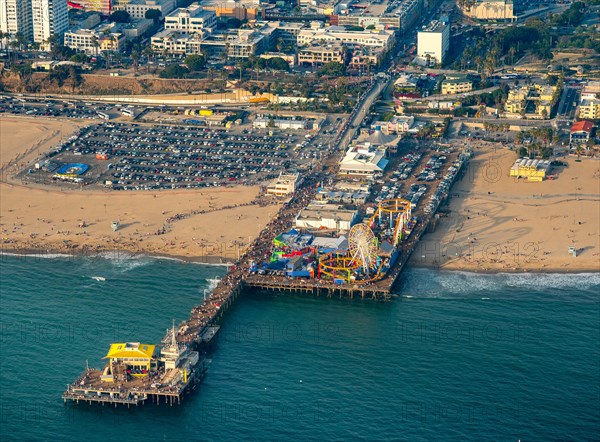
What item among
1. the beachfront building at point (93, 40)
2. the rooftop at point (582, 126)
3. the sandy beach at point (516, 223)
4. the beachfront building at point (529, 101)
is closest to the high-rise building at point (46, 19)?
the beachfront building at point (93, 40)

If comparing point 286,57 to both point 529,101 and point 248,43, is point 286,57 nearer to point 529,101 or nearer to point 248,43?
point 248,43

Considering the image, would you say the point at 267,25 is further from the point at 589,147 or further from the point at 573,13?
the point at 589,147

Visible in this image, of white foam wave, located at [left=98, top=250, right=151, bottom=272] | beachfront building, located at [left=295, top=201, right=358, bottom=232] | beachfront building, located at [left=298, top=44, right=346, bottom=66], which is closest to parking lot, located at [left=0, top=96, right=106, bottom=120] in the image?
beachfront building, located at [left=298, top=44, right=346, bottom=66]

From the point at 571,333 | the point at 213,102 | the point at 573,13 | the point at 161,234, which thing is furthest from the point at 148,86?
→ the point at 571,333

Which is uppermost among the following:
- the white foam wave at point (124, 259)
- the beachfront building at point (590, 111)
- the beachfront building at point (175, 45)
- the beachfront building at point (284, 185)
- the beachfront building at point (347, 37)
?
the beachfront building at point (347, 37)

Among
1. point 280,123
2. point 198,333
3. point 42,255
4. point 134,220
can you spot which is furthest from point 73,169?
point 198,333

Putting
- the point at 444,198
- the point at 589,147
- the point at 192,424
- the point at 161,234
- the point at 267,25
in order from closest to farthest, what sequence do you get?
the point at 192,424 < the point at 161,234 < the point at 444,198 < the point at 589,147 < the point at 267,25

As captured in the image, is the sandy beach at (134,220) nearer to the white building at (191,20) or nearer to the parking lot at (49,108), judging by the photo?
the parking lot at (49,108)
